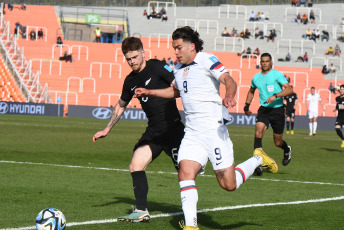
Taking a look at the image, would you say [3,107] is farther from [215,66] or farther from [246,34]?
[215,66]

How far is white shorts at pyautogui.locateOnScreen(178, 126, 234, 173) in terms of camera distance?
7498 millimetres

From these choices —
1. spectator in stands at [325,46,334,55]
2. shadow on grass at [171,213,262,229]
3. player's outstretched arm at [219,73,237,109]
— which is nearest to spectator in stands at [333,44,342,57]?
spectator in stands at [325,46,334,55]

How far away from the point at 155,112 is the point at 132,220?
1.55 m

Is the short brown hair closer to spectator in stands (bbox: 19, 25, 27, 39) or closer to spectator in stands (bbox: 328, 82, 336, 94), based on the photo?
spectator in stands (bbox: 328, 82, 336, 94)

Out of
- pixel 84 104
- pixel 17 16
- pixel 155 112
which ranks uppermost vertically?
pixel 17 16

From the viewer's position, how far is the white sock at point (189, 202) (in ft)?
23.6

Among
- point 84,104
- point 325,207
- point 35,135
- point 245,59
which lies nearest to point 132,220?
point 325,207

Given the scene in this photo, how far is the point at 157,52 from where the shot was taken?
55.1m

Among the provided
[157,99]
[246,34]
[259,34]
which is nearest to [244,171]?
[157,99]

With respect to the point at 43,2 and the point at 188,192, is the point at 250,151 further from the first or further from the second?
the point at 43,2

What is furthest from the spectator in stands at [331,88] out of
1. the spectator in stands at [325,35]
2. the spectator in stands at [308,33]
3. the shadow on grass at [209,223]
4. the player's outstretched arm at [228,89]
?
the player's outstretched arm at [228,89]

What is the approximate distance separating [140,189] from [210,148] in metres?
1.48

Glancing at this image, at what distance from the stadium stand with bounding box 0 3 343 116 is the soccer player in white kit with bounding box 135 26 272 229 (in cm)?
3809

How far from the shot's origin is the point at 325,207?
32.0ft
